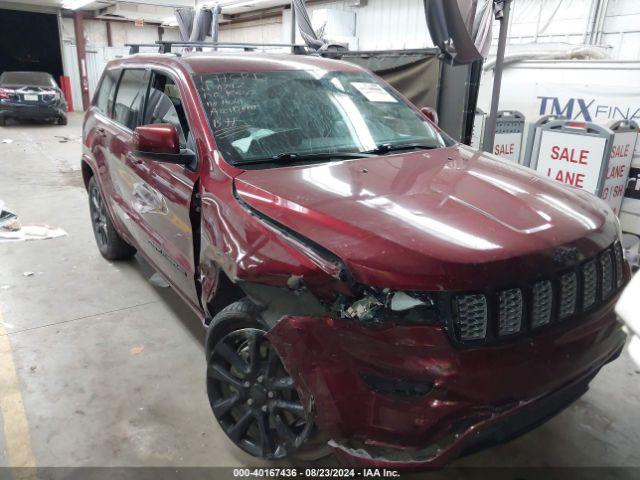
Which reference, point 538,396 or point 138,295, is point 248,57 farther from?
point 538,396

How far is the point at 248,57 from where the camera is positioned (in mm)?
2986

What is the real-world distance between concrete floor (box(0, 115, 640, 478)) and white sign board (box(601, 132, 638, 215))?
231 cm

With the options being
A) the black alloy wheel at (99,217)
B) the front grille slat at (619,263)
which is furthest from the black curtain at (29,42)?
the front grille slat at (619,263)

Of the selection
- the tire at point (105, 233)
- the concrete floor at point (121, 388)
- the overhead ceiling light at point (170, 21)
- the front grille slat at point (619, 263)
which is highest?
the overhead ceiling light at point (170, 21)

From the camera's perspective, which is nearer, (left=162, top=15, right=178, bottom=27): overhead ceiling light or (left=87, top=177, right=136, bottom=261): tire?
(left=87, top=177, right=136, bottom=261): tire

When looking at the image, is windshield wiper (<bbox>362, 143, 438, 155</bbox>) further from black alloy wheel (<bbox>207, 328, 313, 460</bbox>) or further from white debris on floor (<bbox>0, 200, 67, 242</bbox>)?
white debris on floor (<bbox>0, 200, 67, 242</bbox>)

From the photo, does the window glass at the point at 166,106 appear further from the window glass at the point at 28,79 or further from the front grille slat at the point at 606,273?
the window glass at the point at 28,79

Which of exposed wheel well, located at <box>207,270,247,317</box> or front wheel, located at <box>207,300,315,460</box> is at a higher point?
exposed wheel well, located at <box>207,270,247,317</box>

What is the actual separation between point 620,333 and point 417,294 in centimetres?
99

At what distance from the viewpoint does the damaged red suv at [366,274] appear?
1580 mm

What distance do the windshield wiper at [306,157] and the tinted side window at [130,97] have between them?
1.34m

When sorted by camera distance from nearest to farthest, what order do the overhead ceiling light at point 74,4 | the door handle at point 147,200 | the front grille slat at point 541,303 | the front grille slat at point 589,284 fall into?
the front grille slat at point 541,303, the front grille slat at point 589,284, the door handle at point 147,200, the overhead ceiling light at point 74,4

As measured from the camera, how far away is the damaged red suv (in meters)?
1.58

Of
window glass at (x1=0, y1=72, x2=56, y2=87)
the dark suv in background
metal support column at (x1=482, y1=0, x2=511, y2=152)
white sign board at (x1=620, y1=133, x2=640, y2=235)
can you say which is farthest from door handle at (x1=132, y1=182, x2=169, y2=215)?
window glass at (x1=0, y1=72, x2=56, y2=87)
